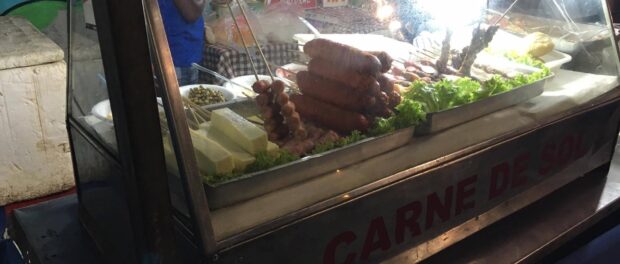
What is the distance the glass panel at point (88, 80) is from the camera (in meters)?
1.50

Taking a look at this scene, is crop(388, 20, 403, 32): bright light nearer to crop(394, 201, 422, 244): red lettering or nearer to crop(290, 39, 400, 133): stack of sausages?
Result: crop(290, 39, 400, 133): stack of sausages

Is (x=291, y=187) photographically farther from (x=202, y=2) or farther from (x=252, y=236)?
(x=202, y=2)

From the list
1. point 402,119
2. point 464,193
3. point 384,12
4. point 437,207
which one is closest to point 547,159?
point 464,193

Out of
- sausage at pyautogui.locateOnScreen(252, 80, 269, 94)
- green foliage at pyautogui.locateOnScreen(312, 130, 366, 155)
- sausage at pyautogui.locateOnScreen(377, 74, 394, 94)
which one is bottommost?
green foliage at pyautogui.locateOnScreen(312, 130, 366, 155)

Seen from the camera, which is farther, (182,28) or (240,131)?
(182,28)

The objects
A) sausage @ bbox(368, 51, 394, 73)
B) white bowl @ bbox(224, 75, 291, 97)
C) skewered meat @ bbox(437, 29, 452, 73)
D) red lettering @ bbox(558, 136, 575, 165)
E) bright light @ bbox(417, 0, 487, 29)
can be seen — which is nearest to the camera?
sausage @ bbox(368, 51, 394, 73)

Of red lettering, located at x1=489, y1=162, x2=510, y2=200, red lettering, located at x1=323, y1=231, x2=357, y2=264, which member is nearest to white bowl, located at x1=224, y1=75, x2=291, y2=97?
red lettering, located at x1=323, y1=231, x2=357, y2=264

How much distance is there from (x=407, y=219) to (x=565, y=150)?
114 cm

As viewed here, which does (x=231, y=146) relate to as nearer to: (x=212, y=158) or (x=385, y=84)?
(x=212, y=158)

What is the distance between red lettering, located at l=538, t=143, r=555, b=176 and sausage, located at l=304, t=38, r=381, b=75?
3.23ft

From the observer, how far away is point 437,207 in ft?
6.19

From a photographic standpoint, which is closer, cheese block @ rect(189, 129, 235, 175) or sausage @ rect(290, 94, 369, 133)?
cheese block @ rect(189, 129, 235, 175)

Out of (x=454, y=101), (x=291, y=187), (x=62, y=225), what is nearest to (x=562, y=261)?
(x=454, y=101)

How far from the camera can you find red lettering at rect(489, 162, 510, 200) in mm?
2070
